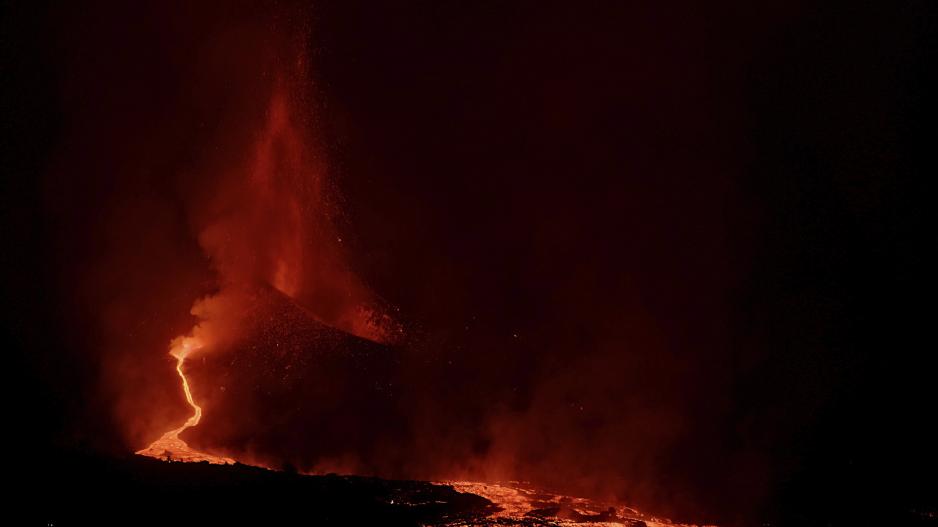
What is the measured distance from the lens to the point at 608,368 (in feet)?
34.7

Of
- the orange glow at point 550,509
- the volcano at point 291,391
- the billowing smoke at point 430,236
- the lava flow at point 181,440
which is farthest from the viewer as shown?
the billowing smoke at point 430,236

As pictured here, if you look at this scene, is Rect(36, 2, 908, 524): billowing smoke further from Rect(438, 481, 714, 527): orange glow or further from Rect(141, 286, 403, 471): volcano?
Rect(438, 481, 714, 527): orange glow

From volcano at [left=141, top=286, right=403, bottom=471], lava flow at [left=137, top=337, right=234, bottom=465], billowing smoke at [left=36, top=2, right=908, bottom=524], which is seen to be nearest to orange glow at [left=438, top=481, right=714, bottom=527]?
billowing smoke at [left=36, top=2, right=908, bottom=524]

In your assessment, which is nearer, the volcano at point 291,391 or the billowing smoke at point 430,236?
the volcano at point 291,391

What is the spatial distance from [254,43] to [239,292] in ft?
10.5

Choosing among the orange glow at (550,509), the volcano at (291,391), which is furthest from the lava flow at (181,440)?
the orange glow at (550,509)

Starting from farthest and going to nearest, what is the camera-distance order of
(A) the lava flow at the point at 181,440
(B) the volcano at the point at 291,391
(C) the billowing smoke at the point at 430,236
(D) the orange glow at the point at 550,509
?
1. (C) the billowing smoke at the point at 430,236
2. (B) the volcano at the point at 291,391
3. (A) the lava flow at the point at 181,440
4. (D) the orange glow at the point at 550,509

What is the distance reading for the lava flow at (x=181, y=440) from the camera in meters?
9.03

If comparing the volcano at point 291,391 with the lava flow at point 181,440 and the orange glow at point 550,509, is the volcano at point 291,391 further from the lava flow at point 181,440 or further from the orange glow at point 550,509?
the orange glow at point 550,509

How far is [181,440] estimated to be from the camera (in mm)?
9836

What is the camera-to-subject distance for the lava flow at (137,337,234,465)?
903 centimetres

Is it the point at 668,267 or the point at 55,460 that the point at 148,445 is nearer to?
the point at 55,460

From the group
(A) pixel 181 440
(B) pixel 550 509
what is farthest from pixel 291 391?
(B) pixel 550 509

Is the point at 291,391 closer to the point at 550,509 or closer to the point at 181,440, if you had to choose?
the point at 181,440
